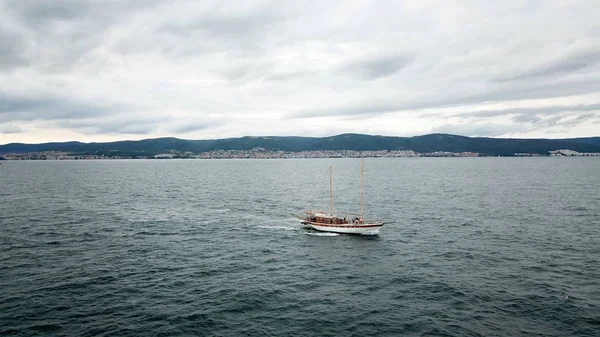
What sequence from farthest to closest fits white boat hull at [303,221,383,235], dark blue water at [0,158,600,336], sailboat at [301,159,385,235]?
sailboat at [301,159,385,235], white boat hull at [303,221,383,235], dark blue water at [0,158,600,336]

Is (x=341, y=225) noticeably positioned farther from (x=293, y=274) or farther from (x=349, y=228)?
(x=293, y=274)

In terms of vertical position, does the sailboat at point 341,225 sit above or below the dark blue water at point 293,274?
above

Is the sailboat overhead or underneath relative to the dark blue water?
overhead

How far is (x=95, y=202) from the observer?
115375 millimetres

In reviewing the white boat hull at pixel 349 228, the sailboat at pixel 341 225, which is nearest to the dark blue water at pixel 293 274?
the white boat hull at pixel 349 228

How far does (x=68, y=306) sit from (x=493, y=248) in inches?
2475

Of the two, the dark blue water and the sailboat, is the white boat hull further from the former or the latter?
the dark blue water

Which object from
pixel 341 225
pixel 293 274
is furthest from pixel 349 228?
pixel 293 274

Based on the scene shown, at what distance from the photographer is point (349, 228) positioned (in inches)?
3091

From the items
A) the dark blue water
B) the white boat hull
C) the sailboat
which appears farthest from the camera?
the sailboat

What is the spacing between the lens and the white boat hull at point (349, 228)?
76250 millimetres

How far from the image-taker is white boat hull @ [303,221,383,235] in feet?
250

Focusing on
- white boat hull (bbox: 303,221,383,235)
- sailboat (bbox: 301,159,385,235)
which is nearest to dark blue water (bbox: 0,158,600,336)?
white boat hull (bbox: 303,221,383,235)

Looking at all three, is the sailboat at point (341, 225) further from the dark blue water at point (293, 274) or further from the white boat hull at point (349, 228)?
the dark blue water at point (293, 274)
